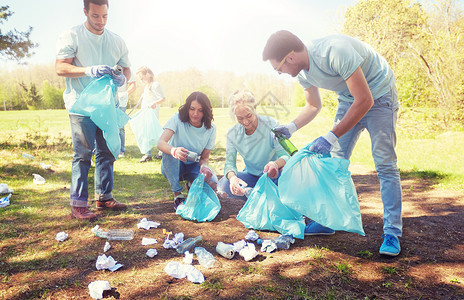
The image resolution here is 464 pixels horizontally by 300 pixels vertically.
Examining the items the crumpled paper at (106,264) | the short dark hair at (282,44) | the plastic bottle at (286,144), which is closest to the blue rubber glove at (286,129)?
the plastic bottle at (286,144)

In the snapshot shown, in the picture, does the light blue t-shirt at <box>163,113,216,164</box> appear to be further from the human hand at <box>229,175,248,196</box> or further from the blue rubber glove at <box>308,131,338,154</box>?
the blue rubber glove at <box>308,131,338,154</box>

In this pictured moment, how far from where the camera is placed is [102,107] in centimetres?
260

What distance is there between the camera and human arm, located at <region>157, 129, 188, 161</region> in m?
2.73

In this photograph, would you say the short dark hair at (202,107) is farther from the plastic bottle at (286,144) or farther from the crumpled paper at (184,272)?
the crumpled paper at (184,272)

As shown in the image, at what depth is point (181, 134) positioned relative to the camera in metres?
3.13

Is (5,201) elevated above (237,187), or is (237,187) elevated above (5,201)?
(237,187)

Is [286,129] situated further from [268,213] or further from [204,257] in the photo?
[204,257]

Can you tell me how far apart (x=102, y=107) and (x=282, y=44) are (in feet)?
5.21

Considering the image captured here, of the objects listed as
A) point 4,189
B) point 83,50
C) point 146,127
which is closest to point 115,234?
point 83,50

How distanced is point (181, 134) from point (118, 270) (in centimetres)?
156

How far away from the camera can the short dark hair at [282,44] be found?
78.5 inches

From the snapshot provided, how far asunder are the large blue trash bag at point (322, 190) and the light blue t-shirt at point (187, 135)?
1206 millimetres

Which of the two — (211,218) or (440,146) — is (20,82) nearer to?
(211,218)

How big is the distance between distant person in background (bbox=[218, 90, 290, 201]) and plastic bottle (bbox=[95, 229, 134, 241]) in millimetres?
914
